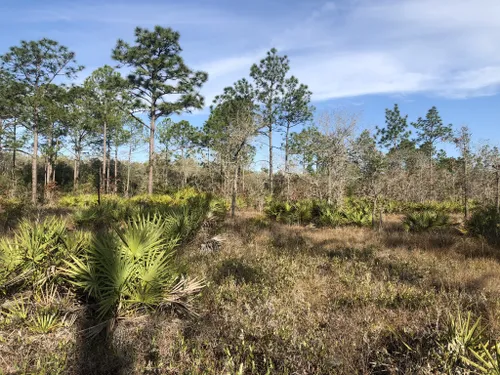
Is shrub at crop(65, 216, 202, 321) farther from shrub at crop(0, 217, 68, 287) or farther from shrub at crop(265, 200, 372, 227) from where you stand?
shrub at crop(265, 200, 372, 227)

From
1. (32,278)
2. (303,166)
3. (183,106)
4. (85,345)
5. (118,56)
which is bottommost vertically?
(85,345)

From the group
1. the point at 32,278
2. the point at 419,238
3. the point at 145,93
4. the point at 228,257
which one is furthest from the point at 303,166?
the point at 32,278

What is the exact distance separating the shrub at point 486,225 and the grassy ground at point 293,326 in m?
2.76

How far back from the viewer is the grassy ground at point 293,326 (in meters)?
2.90

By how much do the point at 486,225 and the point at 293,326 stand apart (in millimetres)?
9078

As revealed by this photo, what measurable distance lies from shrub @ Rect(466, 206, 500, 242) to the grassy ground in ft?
Result: 9.06

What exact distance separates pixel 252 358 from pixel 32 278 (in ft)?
10.6

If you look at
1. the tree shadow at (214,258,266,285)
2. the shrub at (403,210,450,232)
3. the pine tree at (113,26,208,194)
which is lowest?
the tree shadow at (214,258,266,285)

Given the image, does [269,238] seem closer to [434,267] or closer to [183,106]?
[434,267]

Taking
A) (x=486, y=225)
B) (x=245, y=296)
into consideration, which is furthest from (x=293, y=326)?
(x=486, y=225)

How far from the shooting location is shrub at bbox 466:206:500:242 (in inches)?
347

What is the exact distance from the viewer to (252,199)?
72.7 ft

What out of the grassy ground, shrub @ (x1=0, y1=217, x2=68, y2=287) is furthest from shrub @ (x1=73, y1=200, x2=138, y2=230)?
the grassy ground

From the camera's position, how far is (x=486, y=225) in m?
9.34
